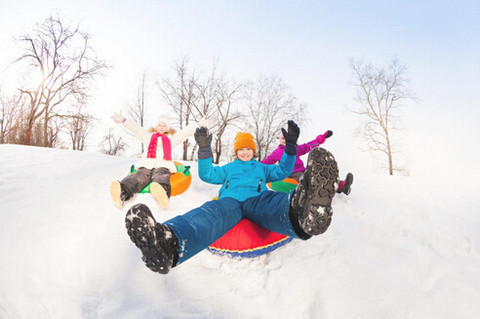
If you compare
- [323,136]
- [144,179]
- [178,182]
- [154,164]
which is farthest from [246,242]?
[323,136]

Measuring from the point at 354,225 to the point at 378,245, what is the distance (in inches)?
17.0

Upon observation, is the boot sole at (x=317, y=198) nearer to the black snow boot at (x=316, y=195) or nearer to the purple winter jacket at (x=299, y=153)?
the black snow boot at (x=316, y=195)

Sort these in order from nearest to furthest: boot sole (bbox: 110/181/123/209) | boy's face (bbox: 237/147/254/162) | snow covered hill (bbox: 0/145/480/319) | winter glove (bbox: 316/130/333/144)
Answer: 1. snow covered hill (bbox: 0/145/480/319)
2. boy's face (bbox: 237/147/254/162)
3. boot sole (bbox: 110/181/123/209)
4. winter glove (bbox: 316/130/333/144)

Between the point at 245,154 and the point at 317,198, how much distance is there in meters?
1.26

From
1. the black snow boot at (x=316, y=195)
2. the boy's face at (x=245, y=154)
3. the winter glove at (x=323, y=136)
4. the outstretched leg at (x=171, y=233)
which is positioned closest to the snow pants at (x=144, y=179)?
the boy's face at (x=245, y=154)

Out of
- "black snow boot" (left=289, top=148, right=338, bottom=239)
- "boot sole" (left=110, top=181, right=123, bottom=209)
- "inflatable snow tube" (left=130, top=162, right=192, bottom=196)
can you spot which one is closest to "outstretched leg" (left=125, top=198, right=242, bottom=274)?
"black snow boot" (left=289, top=148, right=338, bottom=239)

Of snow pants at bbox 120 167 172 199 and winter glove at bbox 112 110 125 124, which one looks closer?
snow pants at bbox 120 167 172 199

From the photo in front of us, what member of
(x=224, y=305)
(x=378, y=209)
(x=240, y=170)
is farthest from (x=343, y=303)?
(x=378, y=209)

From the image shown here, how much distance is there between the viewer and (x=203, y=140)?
2301 millimetres

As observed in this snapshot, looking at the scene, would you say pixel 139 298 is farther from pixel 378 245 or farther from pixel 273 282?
pixel 378 245

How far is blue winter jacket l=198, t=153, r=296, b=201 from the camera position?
7.75 feet

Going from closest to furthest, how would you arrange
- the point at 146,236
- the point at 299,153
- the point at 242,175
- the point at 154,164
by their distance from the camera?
the point at 146,236 → the point at 242,175 → the point at 154,164 → the point at 299,153

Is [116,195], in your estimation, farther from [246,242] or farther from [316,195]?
[316,195]

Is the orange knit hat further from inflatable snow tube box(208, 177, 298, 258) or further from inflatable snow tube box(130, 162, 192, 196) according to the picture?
inflatable snow tube box(130, 162, 192, 196)
